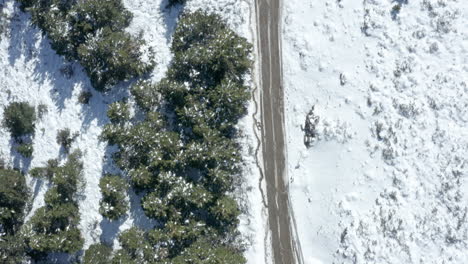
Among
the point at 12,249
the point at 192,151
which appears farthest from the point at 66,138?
the point at 192,151

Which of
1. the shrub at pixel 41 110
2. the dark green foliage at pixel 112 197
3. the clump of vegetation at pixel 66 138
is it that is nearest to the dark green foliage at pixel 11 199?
the clump of vegetation at pixel 66 138

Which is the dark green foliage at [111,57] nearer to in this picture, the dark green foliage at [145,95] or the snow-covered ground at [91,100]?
the dark green foliage at [145,95]

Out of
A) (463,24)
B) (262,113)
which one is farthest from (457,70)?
(262,113)

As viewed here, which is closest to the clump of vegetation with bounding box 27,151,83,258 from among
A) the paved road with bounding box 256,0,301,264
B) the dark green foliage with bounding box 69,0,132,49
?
the dark green foliage with bounding box 69,0,132,49

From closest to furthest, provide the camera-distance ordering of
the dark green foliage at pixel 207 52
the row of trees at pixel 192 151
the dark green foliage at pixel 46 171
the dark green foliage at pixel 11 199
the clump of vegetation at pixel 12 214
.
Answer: the row of trees at pixel 192 151 < the dark green foliage at pixel 207 52 < the clump of vegetation at pixel 12 214 < the dark green foliage at pixel 11 199 < the dark green foliage at pixel 46 171

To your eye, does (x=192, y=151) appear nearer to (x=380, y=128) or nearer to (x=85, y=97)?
(x=85, y=97)

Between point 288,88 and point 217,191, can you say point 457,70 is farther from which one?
point 217,191

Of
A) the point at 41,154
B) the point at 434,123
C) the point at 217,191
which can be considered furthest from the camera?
the point at 41,154

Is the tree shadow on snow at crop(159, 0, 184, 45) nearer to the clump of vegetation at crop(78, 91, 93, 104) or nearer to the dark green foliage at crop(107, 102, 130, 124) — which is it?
the dark green foliage at crop(107, 102, 130, 124)
